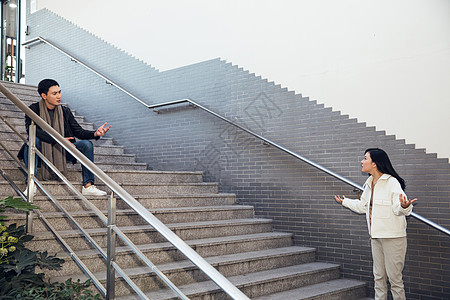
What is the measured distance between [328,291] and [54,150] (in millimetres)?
2709

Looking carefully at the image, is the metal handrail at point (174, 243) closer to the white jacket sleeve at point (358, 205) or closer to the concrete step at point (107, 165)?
the concrete step at point (107, 165)

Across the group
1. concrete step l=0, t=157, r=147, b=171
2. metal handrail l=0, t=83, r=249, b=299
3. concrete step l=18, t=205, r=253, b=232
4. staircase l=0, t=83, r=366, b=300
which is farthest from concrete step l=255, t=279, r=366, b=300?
concrete step l=0, t=157, r=147, b=171

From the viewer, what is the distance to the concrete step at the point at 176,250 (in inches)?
128

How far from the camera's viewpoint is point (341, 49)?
457 centimetres

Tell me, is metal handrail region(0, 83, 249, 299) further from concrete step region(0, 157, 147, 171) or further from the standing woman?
the standing woman

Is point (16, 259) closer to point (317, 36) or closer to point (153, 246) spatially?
point (153, 246)

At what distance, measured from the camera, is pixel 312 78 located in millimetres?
4777

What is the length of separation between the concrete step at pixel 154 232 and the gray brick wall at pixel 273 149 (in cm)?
44

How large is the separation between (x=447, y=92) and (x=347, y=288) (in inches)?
76.8

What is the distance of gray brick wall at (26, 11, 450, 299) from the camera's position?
3982 millimetres

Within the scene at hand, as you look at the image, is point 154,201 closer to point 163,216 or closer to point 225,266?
point 163,216

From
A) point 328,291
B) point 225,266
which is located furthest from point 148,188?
point 328,291

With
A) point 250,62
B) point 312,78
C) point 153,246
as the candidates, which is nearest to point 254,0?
Result: point 250,62

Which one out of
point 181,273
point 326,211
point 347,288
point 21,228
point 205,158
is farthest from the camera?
point 205,158
